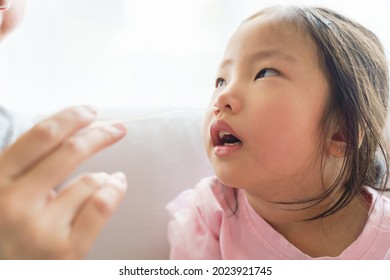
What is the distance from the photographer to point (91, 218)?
1.20 feet

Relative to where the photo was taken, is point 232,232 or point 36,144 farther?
point 232,232

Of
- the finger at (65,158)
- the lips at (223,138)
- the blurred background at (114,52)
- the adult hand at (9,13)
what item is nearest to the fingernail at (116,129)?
the finger at (65,158)

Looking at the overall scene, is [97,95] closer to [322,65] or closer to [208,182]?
[208,182]

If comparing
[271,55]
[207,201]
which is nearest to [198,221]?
[207,201]

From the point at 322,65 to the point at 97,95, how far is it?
479mm

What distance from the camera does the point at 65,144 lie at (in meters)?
0.37

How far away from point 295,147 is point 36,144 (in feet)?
1.23

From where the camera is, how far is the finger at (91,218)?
36 centimetres

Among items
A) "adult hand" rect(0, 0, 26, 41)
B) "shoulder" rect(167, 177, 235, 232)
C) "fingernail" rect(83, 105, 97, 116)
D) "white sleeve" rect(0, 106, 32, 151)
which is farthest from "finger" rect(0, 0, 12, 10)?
"shoulder" rect(167, 177, 235, 232)

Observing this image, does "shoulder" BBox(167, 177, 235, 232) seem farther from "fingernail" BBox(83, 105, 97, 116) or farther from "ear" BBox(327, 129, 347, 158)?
"fingernail" BBox(83, 105, 97, 116)

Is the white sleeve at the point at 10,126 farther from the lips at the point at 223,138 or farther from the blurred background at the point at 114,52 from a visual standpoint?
the lips at the point at 223,138

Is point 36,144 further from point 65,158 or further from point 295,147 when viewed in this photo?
point 295,147

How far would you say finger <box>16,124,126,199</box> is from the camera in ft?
1.15
